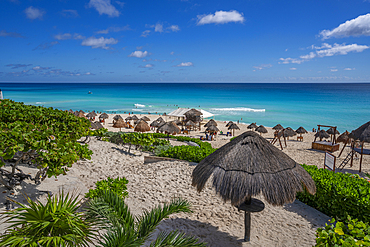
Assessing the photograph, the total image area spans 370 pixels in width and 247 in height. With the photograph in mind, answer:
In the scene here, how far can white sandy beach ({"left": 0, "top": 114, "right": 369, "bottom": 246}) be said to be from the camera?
4762mm

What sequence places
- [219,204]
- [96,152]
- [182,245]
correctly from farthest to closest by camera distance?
[96,152] < [219,204] < [182,245]

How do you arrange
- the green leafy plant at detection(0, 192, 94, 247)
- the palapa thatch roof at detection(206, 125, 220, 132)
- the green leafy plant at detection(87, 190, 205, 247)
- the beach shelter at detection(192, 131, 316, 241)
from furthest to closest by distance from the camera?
the palapa thatch roof at detection(206, 125, 220, 132)
the beach shelter at detection(192, 131, 316, 241)
the green leafy plant at detection(87, 190, 205, 247)
the green leafy plant at detection(0, 192, 94, 247)

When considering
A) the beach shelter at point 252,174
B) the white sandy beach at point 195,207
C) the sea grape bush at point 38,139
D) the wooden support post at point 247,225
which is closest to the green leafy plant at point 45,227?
the sea grape bush at point 38,139

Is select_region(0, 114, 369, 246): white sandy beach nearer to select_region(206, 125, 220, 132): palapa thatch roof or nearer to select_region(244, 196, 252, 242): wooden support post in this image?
select_region(244, 196, 252, 242): wooden support post

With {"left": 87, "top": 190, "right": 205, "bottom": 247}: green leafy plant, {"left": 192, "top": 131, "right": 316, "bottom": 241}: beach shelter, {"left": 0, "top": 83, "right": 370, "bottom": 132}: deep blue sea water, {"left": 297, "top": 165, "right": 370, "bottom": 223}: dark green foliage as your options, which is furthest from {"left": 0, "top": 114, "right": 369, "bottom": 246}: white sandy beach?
{"left": 0, "top": 83, "right": 370, "bottom": 132}: deep blue sea water

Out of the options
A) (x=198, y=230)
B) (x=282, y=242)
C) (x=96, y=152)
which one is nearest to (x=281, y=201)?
(x=282, y=242)

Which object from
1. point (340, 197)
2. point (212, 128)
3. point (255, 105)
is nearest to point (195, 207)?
point (340, 197)

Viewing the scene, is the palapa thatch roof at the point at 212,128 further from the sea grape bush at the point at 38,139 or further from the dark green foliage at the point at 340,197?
the sea grape bush at the point at 38,139

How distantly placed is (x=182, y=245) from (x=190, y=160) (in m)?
6.37

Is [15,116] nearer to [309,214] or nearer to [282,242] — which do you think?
[282,242]

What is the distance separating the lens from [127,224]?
3.19 m

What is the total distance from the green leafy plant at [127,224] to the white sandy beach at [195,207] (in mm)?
1484

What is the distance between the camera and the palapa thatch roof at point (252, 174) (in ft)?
11.9

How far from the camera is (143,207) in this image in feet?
19.2
